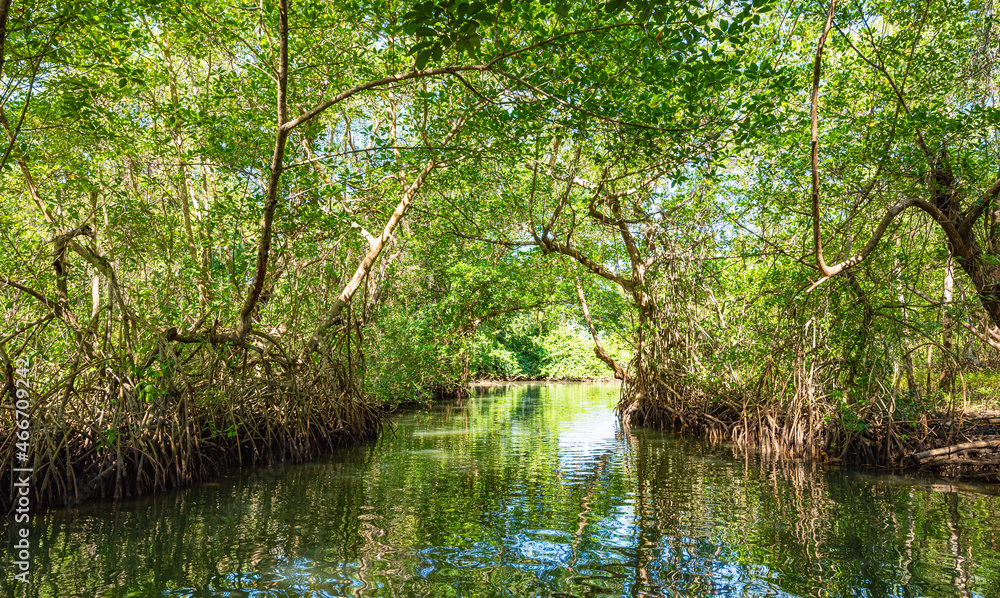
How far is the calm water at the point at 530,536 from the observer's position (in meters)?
4.26

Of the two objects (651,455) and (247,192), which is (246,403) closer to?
(247,192)

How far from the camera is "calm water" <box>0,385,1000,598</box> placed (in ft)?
14.0

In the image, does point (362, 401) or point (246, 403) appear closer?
point (246, 403)

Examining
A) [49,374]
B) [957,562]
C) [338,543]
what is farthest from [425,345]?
[957,562]

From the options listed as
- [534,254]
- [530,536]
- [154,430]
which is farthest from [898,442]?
[154,430]

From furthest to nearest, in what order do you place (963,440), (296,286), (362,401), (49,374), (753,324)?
(362,401), (753,324), (296,286), (963,440), (49,374)

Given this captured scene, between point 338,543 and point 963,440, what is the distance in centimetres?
791

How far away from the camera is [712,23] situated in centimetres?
977

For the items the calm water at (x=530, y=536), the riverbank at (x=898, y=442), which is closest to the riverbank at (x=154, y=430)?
the calm water at (x=530, y=536)

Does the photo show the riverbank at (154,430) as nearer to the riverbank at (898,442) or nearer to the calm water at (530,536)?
the calm water at (530,536)

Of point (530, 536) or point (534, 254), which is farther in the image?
point (534, 254)

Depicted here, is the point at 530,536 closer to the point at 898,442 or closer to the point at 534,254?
the point at 898,442

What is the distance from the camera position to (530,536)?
5410 millimetres

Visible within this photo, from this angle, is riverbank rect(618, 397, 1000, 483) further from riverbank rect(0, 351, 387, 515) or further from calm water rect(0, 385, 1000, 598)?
riverbank rect(0, 351, 387, 515)
